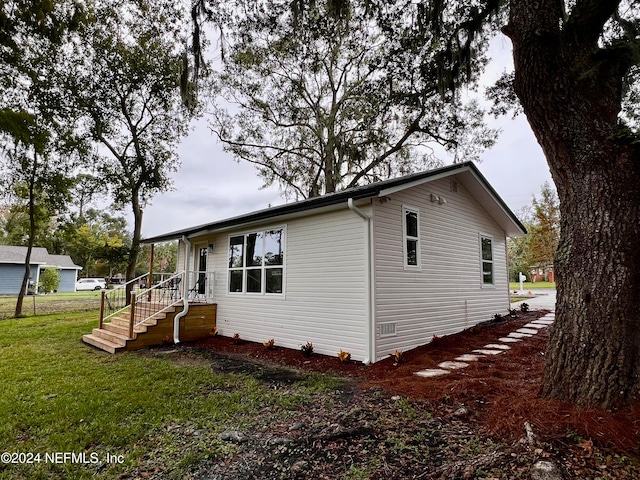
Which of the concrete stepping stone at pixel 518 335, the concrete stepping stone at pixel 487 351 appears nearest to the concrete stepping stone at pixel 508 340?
the concrete stepping stone at pixel 518 335

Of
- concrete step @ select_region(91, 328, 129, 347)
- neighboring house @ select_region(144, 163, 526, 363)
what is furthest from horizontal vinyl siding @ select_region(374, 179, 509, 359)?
concrete step @ select_region(91, 328, 129, 347)

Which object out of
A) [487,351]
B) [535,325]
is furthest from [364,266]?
[535,325]

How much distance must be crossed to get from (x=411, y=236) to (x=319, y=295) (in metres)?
2.18

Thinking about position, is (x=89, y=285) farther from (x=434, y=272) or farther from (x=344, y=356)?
(x=434, y=272)

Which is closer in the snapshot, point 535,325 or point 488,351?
point 488,351

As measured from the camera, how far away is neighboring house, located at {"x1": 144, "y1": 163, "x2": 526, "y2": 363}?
18.8 feet

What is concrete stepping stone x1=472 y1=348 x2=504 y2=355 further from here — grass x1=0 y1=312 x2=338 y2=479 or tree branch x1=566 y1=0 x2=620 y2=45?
tree branch x1=566 y1=0 x2=620 y2=45

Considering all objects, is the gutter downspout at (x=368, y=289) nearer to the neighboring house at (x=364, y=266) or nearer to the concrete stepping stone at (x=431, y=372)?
the neighboring house at (x=364, y=266)

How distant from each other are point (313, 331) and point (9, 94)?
13.1 meters

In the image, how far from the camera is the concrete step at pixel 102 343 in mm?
7074

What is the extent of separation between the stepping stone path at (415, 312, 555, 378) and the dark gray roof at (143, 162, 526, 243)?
280 centimetres

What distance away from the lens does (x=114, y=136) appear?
1425 cm

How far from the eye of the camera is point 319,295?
20.8ft

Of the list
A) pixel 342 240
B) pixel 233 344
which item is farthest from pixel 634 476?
pixel 233 344
